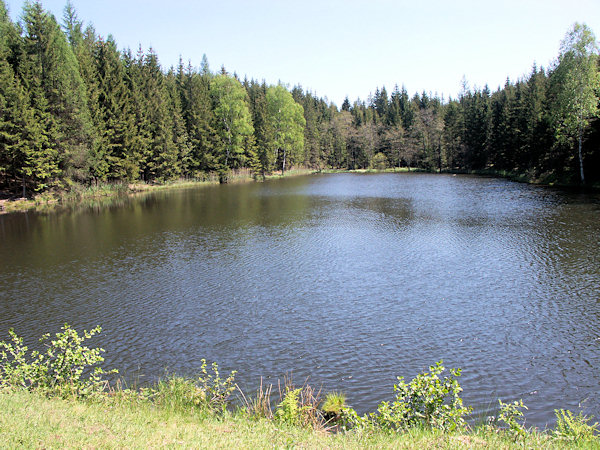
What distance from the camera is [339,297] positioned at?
634 inches

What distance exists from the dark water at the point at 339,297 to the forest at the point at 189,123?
47.4 feet

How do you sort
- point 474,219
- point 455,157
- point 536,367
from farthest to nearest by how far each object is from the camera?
point 455,157, point 474,219, point 536,367

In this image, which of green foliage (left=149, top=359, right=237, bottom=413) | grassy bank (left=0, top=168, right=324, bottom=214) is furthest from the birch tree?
grassy bank (left=0, top=168, right=324, bottom=214)

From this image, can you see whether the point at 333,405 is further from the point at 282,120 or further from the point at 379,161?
the point at 379,161

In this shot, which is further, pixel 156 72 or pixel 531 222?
pixel 156 72

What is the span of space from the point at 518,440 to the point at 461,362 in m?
4.53

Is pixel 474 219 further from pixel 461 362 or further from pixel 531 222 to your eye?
pixel 461 362

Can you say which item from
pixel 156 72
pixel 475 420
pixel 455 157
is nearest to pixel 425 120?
pixel 455 157

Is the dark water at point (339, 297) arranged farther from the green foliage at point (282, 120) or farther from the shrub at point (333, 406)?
the green foliage at point (282, 120)

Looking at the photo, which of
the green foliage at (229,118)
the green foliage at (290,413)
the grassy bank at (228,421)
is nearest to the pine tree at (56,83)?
the green foliage at (229,118)

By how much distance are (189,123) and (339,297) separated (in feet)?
204

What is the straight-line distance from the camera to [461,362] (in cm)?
1108

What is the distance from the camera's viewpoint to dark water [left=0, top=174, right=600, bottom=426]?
10844mm

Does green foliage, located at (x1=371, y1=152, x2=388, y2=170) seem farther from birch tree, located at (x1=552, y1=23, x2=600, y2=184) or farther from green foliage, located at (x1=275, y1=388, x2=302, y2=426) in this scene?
green foliage, located at (x1=275, y1=388, x2=302, y2=426)
